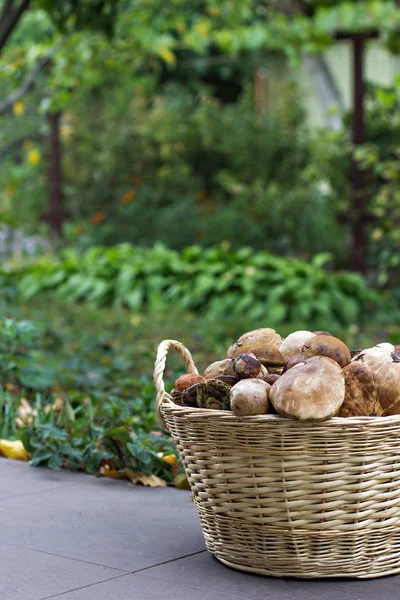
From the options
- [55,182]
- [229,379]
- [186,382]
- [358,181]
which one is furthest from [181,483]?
[55,182]

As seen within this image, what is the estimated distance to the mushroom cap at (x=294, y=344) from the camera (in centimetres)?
294

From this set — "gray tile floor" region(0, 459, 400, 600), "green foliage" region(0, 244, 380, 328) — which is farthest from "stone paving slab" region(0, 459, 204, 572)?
"green foliage" region(0, 244, 380, 328)

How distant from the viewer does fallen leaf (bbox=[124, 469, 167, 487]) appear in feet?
12.3

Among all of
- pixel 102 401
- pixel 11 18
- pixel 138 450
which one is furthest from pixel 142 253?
pixel 138 450

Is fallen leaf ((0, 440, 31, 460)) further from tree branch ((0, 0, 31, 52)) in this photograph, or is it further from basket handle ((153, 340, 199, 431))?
tree branch ((0, 0, 31, 52))

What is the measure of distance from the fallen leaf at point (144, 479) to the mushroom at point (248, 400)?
1.26 meters

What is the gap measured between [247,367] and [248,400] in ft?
0.69

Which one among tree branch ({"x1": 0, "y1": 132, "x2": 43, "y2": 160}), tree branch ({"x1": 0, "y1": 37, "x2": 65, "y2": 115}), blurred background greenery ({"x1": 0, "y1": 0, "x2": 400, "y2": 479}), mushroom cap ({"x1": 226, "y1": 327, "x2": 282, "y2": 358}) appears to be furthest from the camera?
tree branch ({"x1": 0, "y1": 132, "x2": 43, "y2": 160})

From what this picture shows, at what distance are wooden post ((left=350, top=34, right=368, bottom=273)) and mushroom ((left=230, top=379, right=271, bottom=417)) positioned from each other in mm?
7631

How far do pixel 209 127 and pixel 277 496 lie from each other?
412 inches

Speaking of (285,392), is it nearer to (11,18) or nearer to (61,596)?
(61,596)

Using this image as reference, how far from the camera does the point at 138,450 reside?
3736mm

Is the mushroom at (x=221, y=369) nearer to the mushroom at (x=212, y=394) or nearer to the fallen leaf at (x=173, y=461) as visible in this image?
the mushroom at (x=212, y=394)

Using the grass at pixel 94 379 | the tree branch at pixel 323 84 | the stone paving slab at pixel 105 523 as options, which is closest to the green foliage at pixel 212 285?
the grass at pixel 94 379
